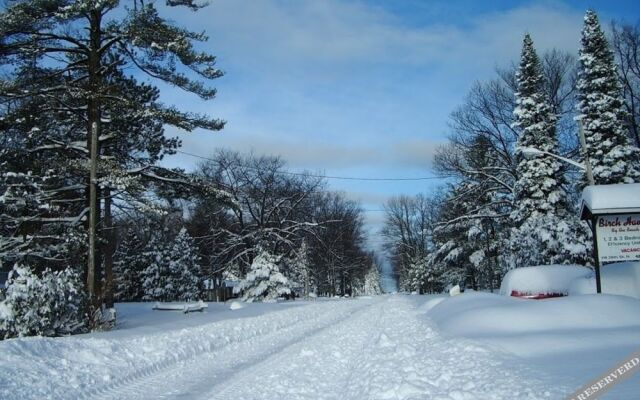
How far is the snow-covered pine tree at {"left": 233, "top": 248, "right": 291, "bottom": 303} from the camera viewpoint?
139 ft

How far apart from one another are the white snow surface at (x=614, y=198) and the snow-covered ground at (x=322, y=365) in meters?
4.71

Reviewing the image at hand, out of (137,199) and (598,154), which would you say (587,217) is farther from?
(137,199)

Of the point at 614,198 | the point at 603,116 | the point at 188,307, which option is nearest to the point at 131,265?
the point at 188,307

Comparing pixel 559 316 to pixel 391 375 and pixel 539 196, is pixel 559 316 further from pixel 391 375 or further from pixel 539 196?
pixel 539 196

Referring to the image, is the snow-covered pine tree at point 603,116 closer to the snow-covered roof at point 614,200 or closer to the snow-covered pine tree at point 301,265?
the snow-covered roof at point 614,200

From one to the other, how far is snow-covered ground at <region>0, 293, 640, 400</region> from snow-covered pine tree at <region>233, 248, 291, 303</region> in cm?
2788

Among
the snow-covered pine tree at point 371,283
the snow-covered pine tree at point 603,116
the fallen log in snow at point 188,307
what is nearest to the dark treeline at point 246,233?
the fallen log in snow at point 188,307

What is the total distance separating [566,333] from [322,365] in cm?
448

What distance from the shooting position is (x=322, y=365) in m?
10.4

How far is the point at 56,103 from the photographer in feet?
74.4

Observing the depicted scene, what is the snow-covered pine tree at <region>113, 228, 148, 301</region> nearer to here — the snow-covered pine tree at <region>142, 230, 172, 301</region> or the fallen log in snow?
the snow-covered pine tree at <region>142, 230, 172, 301</region>

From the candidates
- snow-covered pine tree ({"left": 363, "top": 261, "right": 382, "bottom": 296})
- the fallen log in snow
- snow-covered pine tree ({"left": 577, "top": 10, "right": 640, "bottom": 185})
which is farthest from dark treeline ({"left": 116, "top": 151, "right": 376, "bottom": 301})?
snow-covered pine tree ({"left": 363, "top": 261, "right": 382, "bottom": 296})

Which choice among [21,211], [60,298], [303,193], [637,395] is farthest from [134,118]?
[303,193]

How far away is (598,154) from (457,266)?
31.9 meters
